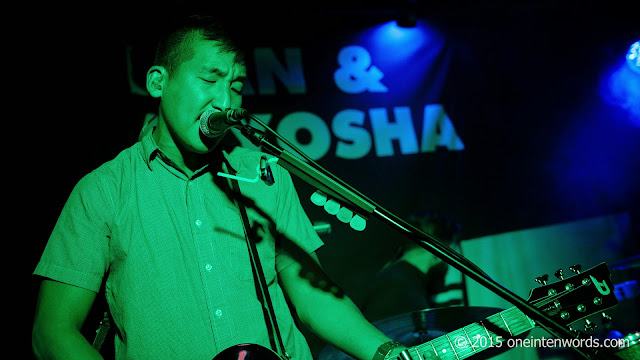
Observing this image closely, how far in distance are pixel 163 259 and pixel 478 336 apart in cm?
137

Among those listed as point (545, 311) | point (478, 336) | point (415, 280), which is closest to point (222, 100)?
point (478, 336)

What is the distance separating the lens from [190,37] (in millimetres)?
2018

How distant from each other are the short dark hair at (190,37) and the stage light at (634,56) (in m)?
5.16

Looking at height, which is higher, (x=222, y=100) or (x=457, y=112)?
(x=457, y=112)

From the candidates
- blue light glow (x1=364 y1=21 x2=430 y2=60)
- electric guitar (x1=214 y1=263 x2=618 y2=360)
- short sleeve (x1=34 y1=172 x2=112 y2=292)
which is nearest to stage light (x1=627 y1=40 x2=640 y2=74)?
blue light glow (x1=364 y1=21 x2=430 y2=60)

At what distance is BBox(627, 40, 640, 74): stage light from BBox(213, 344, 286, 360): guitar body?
221 inches

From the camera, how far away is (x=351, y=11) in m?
4.30

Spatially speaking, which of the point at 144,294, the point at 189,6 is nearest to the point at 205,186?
the point at 144,294

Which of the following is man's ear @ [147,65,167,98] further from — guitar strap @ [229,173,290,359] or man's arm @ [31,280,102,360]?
man's arm @ [31,280,102,360]

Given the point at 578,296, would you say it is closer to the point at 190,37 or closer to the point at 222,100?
the point at 222,100

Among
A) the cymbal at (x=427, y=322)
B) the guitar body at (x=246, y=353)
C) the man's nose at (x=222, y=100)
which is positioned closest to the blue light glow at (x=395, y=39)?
the cymbal at (x=427, y=322)

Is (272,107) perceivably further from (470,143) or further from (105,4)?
(470,143)

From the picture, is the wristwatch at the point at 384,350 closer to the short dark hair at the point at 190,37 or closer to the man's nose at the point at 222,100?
the man's nose at the point at 222,100

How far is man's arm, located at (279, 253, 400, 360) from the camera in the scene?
74.9 inches
